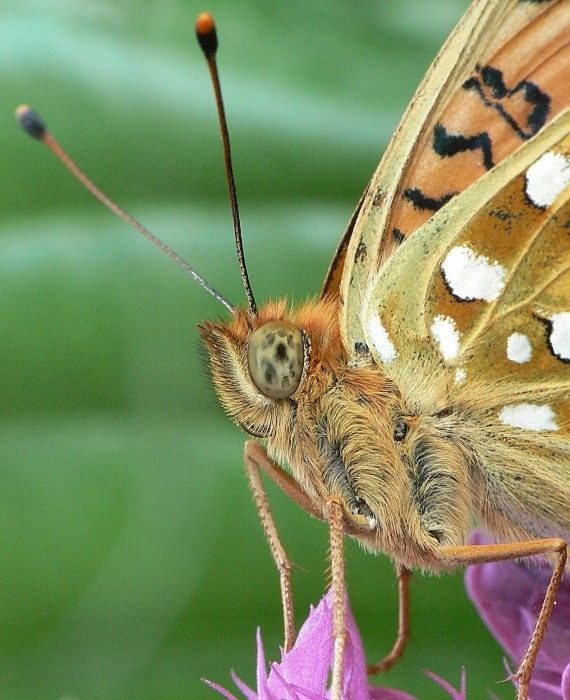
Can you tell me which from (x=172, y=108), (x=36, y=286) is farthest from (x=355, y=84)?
(x=36, y=286)

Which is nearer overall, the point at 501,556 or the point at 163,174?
the point at 501,556

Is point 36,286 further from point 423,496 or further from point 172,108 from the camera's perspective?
point 423,496

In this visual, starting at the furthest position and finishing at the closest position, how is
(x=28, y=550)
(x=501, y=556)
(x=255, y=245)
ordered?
(x=255, y=245) → (x=28, y=550) → (x=501, y=556)

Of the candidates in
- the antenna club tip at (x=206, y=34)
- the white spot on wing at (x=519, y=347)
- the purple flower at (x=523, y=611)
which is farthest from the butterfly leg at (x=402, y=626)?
the antenna club tip at (x=206, y=34)

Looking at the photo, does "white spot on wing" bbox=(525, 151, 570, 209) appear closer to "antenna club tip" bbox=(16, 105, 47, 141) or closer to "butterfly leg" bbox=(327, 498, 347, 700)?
"butterfly leg" bbox=(327, 498, 347, 700)

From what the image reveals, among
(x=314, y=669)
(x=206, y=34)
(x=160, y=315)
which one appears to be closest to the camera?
(x=314, y=669)

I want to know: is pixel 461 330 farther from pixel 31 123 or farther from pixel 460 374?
pixel 31 123

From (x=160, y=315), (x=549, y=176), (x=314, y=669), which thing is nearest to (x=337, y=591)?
(x=314, y=669)
